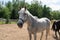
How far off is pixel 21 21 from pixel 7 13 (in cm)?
5222

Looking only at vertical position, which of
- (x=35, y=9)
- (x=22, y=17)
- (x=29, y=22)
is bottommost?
(x=35, y=9)

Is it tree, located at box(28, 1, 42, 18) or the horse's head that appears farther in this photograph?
tree, located at box(28, 1, 42, 18)

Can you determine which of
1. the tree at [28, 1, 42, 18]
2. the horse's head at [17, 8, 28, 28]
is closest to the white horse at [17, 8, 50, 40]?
the horse's head at [17, 8, 28, 28]

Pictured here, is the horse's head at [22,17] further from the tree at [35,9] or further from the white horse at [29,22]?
the tree at [35,9]

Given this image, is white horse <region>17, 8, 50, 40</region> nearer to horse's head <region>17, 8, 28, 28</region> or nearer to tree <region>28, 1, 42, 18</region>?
horse's head <region>17, 8, 28, 28</region>

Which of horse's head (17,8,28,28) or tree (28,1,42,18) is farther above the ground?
horse's head (17,8,28,28)

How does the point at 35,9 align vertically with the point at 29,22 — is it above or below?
below

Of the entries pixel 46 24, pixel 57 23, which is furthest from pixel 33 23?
pixel 57 23

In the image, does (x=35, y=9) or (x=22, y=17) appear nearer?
(x=22, y=17)

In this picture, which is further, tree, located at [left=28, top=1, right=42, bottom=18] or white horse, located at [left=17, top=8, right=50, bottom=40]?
tree, located at [left=28, top=1, right=42, bottom=18]

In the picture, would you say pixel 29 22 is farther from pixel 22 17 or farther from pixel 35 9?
pixel 35 9

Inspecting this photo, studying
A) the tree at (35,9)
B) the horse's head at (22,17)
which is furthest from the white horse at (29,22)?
the tree at (35,9)

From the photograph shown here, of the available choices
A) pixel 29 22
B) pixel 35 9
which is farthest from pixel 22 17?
pixel 35 9

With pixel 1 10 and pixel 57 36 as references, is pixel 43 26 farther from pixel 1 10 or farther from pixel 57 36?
pixel 1 10
